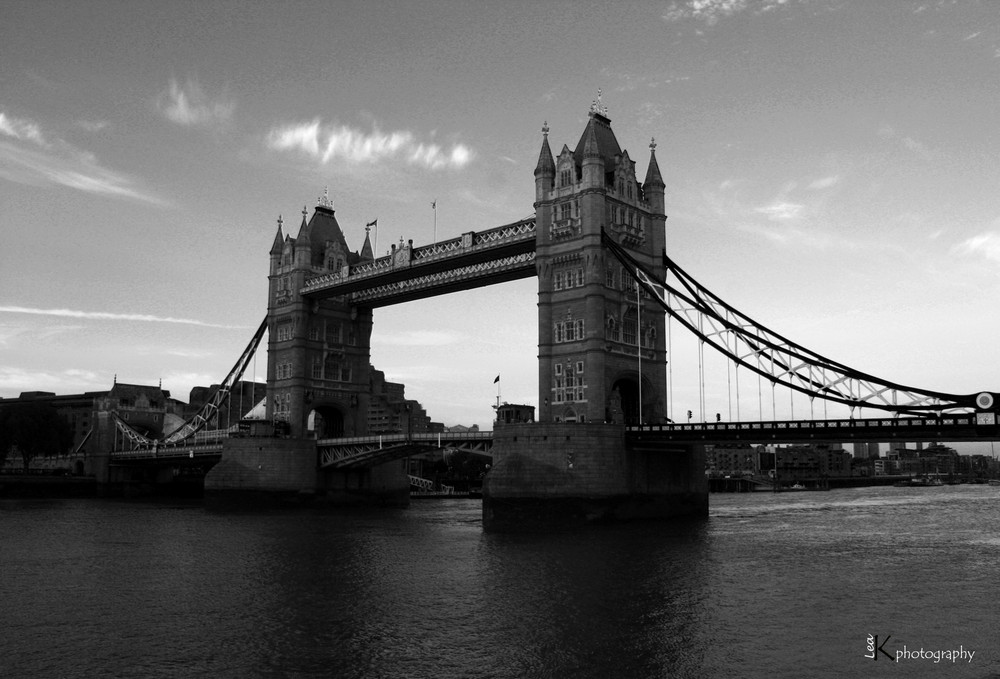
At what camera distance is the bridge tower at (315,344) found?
103875 millimetres

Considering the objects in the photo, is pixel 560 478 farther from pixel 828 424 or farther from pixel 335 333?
pixel 335 333

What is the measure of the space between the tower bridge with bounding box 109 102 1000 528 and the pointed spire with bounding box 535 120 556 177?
7.4 inches

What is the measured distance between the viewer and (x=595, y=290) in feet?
241

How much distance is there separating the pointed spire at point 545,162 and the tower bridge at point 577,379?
0.19 metres

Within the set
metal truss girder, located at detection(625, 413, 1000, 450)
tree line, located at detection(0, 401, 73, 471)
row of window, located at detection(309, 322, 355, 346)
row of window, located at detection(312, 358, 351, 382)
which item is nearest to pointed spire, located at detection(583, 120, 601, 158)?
metal truss girder, located at detection(625, 413, 1000, 450)

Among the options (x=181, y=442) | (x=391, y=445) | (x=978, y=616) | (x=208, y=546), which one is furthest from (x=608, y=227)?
(x=181, y=442)

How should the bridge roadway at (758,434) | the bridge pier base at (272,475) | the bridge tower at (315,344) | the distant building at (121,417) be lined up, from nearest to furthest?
the bridge roadway at (758,434)
the bridge pier base at (272,475)
the bridge tower at (315,344)
the distant building at (121,417)

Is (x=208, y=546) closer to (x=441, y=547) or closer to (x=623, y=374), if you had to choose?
(x=441, y=547)

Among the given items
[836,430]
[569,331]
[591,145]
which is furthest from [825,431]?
[591,145]

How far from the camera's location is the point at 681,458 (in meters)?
77.1

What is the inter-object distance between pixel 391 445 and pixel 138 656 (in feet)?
205

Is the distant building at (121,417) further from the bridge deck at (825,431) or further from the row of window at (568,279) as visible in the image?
the bridge deck at (825,431)

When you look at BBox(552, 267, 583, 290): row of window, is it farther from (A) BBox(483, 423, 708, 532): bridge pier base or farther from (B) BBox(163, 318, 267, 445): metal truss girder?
(B) BBox(163, 318, 267, 445): metal truss girder

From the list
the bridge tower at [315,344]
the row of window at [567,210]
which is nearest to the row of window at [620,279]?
the row of window at [567,210]
